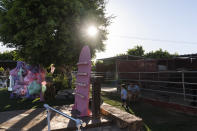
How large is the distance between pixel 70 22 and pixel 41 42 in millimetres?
1903

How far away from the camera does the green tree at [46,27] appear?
7.55m

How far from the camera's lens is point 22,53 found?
8820 mm

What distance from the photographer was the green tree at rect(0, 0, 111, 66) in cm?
755

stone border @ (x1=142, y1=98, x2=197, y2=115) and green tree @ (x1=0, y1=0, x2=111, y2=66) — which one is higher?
green tree @ (x1=0, y1=0, x2=111, y2=66)

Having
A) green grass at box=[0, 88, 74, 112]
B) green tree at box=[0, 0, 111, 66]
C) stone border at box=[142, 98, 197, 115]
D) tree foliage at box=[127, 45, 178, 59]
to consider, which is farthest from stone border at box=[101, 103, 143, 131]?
tree foliage at box=[127, 45, 178, 59]

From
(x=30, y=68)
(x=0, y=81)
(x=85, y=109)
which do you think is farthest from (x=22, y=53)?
(x=0, y=81)

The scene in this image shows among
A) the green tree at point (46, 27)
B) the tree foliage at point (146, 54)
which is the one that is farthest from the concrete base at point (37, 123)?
the tree foliage at point (146, 54)

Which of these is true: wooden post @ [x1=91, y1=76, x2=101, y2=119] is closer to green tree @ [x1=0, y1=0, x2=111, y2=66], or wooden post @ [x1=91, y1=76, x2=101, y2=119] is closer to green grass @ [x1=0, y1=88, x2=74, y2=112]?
green grass @ [x1=0, y1=88, x2=74, y2=112]

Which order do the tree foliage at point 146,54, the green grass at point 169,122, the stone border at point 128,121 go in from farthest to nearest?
the tree foliage at point 146,54 < the green grass at point 169,122 < the stone border at point 128,121

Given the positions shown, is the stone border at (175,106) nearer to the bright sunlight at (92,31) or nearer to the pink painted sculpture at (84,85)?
the pink painted sculpture at (84,85)

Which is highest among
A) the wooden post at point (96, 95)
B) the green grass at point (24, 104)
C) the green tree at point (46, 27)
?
the green tree at point (46, 27)

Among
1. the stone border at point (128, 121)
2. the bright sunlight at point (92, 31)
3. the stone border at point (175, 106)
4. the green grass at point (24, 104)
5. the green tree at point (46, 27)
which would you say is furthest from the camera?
the bright sunlight at point (92, 31)

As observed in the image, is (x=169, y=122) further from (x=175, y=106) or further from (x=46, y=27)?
(x=46, y=27)

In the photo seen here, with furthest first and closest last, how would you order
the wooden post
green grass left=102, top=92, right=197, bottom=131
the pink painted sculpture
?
1. the pink painted sculpture
2. the wooden post
3. green grass left=102, top=92, right=197, bottom=131
